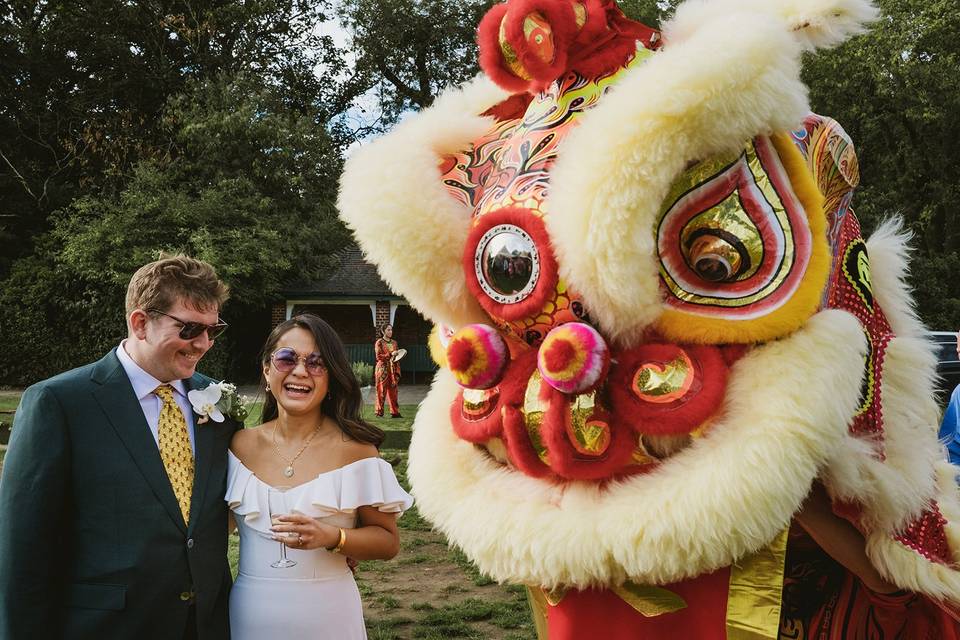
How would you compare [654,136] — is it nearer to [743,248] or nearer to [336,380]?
[743,248]

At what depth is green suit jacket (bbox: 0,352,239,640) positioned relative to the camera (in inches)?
90.6

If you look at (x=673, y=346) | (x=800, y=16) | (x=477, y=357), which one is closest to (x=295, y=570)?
(x=477, y=357)

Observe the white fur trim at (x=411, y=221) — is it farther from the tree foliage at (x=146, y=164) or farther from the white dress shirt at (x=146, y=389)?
the tree foliage at (x=146, y=164)

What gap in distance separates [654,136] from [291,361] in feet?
5.31

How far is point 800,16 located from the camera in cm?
198

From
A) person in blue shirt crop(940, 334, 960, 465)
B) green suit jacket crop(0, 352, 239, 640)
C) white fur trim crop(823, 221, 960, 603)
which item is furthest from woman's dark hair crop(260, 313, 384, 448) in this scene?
person in blue shirt crop(940, 334, 960, 465)

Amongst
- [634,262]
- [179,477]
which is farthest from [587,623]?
[179,477]

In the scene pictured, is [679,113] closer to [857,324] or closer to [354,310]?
[857,324]

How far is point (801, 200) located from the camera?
1.84 meters

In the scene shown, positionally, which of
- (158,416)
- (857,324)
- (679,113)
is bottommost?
(158,416)

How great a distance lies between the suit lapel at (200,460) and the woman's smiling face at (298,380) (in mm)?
258

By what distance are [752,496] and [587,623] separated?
571 millimetres

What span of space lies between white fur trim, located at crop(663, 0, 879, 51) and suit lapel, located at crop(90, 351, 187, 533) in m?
1.93

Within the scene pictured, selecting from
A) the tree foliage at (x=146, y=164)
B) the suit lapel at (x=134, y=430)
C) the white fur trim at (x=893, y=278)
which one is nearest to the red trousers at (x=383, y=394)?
the tree foliage at (x=146, y=164)
